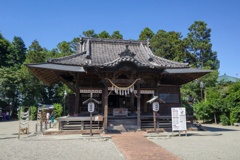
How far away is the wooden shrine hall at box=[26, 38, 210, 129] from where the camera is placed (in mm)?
13719

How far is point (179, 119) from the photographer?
12523mm

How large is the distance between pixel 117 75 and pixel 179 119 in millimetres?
4910

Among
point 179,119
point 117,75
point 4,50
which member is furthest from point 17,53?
point 179,119

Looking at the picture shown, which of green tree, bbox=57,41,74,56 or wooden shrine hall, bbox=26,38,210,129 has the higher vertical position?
green tree, bbox=57,41,74,56

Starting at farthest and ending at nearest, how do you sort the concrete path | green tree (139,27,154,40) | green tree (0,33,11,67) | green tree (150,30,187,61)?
green tree (139,27,154,40), green tree (0,33,11,67), green tree (150,30,187,61), the concrete path

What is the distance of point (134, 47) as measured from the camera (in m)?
20.3

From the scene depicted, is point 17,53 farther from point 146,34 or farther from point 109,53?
point 109,53

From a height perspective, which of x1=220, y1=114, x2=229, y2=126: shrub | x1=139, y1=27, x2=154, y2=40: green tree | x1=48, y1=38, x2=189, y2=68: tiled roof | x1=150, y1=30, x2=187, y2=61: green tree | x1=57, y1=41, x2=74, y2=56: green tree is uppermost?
x1=139, y1=27, x2=154, y2=40: green tree

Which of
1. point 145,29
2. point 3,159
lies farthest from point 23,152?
point 145,29

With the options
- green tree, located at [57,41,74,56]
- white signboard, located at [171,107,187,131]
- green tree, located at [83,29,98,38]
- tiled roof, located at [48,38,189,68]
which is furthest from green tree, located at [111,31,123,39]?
white signboard, located at [171,107,187,131]

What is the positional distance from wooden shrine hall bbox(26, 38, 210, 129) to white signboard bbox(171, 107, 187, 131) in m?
2.46

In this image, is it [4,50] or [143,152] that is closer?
[143,152]

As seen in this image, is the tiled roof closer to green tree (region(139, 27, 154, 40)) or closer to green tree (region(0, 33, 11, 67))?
Result: green tree (region(139, 27, 154, 40))

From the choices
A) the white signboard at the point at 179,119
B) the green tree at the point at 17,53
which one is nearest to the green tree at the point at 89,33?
the green tree at the point at 17,53
